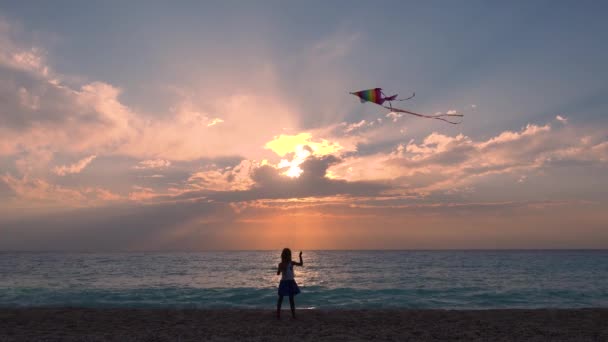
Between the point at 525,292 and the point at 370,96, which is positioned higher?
the point at 370,96

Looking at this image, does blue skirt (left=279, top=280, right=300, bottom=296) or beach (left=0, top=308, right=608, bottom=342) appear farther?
blue skirt (left=279, top=280, right=300, bottom=296)

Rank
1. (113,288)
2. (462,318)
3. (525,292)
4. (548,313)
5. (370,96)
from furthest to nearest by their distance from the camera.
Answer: (113,288) → (525,292) → (548,313) → (462,318) → (370,96)

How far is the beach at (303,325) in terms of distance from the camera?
1139 cm

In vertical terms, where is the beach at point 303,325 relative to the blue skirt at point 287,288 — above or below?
below

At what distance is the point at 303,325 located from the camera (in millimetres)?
13008

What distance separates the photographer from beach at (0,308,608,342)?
448 inches

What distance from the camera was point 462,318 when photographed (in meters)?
14.3

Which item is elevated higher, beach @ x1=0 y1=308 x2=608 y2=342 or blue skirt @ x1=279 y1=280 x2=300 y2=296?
blue skirt @ x1=279 y1=280 x2=300 y2=296

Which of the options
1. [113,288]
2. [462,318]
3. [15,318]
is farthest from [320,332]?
[113,288]

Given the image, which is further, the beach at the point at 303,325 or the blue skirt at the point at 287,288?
the blue skirt at the point at 287,288

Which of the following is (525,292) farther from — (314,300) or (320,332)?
(320,332)

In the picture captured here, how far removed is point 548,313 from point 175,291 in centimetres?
2310

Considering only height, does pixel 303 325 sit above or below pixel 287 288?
below

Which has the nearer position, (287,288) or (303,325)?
(303,325)
